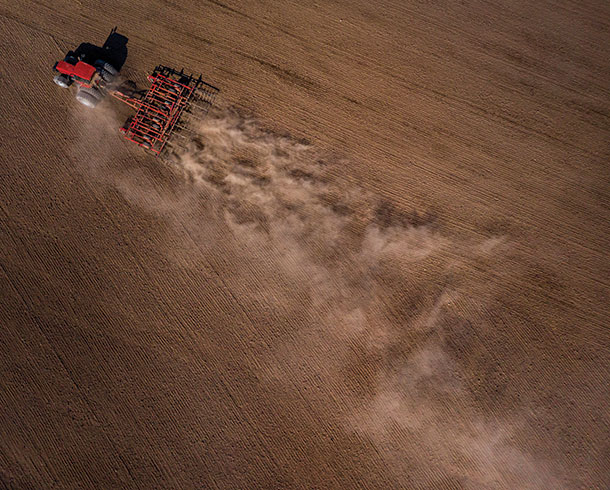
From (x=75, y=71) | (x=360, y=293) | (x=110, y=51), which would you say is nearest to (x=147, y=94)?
(x=110, y=51)

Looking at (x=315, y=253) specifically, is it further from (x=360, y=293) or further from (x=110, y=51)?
(x=110, y=51)

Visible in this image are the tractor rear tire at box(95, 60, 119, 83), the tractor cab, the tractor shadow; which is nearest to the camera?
the tractor cab

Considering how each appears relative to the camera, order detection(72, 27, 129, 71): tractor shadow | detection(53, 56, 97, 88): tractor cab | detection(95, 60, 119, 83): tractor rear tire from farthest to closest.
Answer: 1. detection(72, 27, 129, 71): tractor shadow
2. detection(95, 60, 119, 83): tractor rear tire
3. detection(53, 56, 97, 88): tractor cab

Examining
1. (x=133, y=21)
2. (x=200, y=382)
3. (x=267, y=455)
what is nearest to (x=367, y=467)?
(x=267, y=455)

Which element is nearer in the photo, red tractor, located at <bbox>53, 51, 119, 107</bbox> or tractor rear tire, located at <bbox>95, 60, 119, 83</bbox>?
red tractor, located at <bbox>53, 51, 119, 107</bbox>

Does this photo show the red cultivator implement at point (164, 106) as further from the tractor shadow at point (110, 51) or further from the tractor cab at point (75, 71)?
the tractor shadow at point (110, 51)

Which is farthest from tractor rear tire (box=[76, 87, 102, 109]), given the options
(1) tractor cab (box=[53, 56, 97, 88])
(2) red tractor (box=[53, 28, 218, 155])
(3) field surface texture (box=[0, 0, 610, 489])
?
(3) field surface texture (box=[0, 0, 610, 489])

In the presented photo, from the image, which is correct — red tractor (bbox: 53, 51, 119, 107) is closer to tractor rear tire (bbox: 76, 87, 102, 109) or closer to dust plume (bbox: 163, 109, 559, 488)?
tractor rear tire (bbox: 76, 87, 102, 109)
